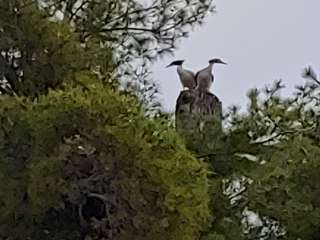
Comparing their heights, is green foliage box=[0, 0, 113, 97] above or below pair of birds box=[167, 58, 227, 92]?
below

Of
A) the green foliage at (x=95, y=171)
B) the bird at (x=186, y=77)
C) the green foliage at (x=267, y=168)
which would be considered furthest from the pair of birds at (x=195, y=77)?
the green foliage at (x=95, y=171)

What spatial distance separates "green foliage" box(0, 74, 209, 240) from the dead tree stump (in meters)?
0.73

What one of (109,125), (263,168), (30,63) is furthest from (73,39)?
(263,168)

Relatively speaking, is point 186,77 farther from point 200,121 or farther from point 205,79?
point 200,121

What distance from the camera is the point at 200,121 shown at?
5387 millimetres

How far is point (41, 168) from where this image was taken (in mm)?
4215

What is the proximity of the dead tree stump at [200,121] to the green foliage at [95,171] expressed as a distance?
733mm

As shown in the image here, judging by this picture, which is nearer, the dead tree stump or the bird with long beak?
the dead tree stump

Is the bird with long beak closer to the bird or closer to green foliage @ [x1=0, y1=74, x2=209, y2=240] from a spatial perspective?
the bird

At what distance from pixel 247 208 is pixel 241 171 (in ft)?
0.73

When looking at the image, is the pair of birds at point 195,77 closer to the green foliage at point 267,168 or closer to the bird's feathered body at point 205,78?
the bird's feathered body at point 205,78

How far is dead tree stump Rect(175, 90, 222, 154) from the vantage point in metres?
5.14

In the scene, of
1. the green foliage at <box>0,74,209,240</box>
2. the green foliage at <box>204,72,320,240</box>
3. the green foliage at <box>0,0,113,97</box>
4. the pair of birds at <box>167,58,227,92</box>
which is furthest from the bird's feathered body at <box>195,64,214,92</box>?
the green foliage at <box>0,74,209,240</box>

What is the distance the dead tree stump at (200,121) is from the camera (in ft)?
16.9
